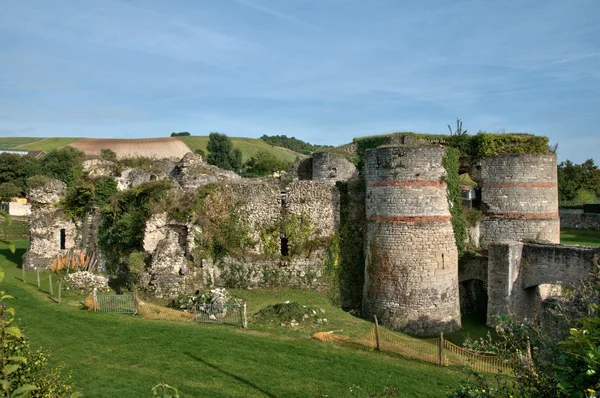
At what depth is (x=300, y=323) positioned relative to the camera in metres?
15.6

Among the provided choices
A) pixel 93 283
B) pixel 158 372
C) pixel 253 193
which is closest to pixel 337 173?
pixel 253 193

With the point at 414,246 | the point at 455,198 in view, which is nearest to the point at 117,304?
the point at 414,246

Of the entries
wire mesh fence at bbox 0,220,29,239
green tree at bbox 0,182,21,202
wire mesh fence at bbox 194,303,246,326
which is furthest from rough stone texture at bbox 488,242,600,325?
green tree at bbox 0,182,21,202

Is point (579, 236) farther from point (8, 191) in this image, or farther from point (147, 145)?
point (8, 191)

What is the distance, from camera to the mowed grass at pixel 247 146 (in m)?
84.3

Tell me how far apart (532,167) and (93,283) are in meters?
18.3

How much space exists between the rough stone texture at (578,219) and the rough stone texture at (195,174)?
126 feet

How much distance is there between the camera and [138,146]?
77.4 metres

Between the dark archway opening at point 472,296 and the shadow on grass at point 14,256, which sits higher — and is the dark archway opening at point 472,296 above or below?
below

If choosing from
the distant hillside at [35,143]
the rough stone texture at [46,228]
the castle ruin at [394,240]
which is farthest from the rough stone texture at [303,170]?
the distant hillside at [35,143]

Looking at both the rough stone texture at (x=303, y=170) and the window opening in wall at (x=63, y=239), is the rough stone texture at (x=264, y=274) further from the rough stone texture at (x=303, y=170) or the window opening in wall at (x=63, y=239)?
the window opening in wall at (x=63, y=239)

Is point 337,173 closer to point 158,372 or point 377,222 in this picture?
point 377,222

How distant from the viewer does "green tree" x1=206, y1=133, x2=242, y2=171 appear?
7581cm

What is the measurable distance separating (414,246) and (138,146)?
68.4m
